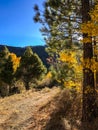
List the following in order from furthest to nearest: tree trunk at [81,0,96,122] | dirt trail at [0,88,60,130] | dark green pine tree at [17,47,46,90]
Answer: dark green pine tree at [17,47,46,90] → dirt trail at [0,88,60,130] → tree trunk at [81,0,96,122]

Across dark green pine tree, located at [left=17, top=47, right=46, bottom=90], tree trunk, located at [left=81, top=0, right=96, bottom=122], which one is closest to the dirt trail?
tree trunk, located at [left=81, top=0, right=96, bottom=122]

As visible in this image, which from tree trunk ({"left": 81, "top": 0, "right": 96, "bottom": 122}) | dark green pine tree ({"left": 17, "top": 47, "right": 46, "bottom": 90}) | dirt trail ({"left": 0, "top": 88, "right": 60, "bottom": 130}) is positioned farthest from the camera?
dark green pine tree ({"left": 17, "top": 47, "right": 46, "bottom": 90})

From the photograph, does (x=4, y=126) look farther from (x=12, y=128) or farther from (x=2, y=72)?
(x=2, y=72)

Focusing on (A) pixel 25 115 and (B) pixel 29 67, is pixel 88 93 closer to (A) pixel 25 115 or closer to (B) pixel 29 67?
(A) pixel 25 115

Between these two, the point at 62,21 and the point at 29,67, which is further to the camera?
the point at 29,67

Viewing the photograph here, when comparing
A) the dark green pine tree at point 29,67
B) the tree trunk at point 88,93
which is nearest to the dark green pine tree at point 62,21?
the tree trunk at point 88,93

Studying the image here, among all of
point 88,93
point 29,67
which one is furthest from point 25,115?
point 29,67

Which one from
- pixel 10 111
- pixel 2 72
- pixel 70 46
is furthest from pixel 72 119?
pixel 2 72

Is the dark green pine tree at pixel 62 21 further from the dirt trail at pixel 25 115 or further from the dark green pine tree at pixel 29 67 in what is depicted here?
the dark green pine tree at pixel 29 67

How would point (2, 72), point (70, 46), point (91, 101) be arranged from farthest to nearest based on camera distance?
point (2, 72)
point (70, 46)
point (91, 101)

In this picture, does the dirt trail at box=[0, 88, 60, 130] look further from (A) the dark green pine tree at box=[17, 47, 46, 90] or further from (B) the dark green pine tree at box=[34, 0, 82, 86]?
(A) the dark green pine tree at box=[17, 47, 46, 90]

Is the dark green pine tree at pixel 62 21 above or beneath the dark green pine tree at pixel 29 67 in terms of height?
above

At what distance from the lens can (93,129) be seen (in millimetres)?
12859

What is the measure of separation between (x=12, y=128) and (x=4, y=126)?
0.62 metres
